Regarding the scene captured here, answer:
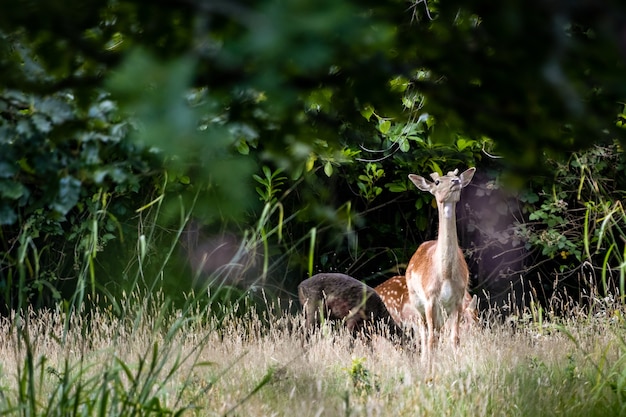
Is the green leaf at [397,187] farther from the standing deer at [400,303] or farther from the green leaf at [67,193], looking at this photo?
the green leaf at [67,193]

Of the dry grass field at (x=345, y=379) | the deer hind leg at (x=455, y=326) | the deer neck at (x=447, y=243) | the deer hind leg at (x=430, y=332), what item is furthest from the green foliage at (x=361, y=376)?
the deer neck at (x=447, y=243)

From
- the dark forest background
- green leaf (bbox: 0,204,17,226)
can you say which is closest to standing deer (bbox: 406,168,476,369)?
the dark forest background

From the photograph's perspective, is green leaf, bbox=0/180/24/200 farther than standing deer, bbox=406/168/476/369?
No

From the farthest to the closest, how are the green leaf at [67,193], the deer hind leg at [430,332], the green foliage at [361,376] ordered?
the deer hind leg at [430,332] → the green foliage at [361,376] → the green leaf at [67,193]

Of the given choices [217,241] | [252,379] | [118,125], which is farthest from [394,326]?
[118,125]

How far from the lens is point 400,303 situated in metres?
7.27

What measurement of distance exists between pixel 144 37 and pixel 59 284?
6870 millimetres

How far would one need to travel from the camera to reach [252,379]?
15.3ft

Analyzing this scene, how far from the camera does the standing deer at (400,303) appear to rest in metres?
6.95

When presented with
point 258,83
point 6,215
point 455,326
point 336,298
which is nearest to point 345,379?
point 455,326

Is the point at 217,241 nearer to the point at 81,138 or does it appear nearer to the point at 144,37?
the point at 81,138

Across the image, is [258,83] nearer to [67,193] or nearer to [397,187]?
[67,193]

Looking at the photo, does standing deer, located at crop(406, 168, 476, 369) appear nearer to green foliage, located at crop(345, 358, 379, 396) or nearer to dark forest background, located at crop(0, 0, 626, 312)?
green foliage, located at crop(345, 358, 379, 396)

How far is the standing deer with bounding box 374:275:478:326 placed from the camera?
22.8ft
